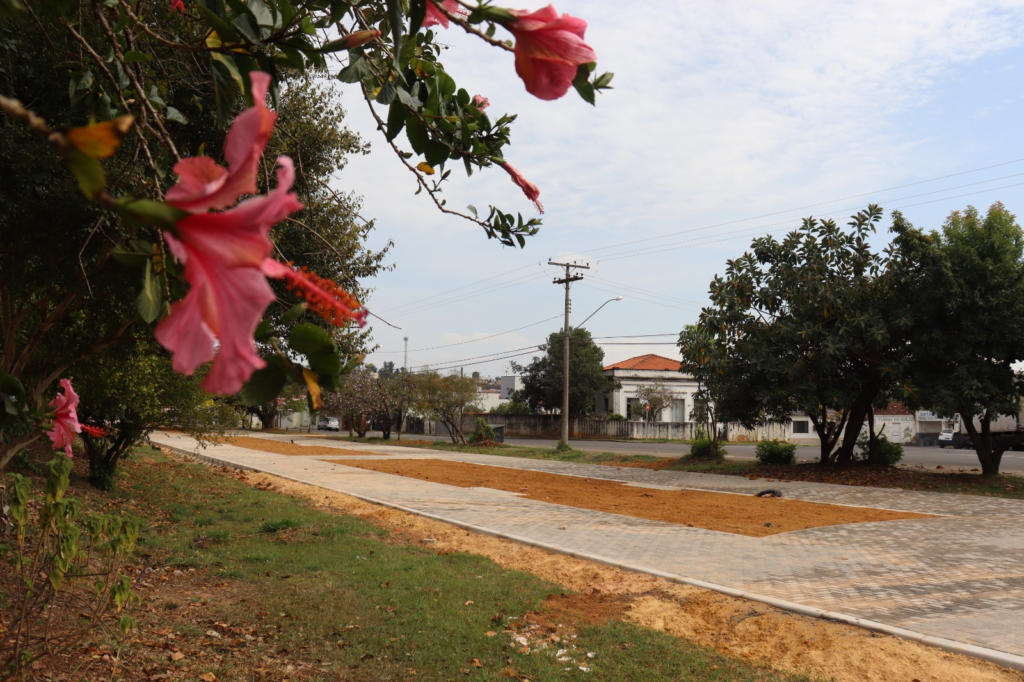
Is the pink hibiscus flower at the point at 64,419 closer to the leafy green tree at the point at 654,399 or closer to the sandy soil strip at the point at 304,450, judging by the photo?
the sandy soil strip at the point at 304,450

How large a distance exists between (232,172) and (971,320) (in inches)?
668

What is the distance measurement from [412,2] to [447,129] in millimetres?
581

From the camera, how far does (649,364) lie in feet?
166

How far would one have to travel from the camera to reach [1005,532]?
9398 millimetres

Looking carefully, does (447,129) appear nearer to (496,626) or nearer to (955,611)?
(496,626)

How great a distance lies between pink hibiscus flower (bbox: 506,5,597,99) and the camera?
1.13 m

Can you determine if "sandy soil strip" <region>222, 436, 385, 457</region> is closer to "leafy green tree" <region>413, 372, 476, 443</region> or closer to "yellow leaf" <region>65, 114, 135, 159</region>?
"leafy green tree" <region>413, 372, 476, 443</region>

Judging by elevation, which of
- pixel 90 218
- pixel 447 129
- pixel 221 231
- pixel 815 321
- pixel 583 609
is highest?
pixel 815 321

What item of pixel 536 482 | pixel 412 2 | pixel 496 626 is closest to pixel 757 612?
pixel 496 626

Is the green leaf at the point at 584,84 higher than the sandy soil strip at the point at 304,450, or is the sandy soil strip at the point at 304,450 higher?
the green leaf at the point at 584,84

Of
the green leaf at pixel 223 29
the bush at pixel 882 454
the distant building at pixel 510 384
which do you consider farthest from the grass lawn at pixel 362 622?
the distant building at pixel 510 384

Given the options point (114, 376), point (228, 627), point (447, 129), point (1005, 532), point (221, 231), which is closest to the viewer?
point (221, 231)

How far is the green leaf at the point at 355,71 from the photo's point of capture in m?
1.70

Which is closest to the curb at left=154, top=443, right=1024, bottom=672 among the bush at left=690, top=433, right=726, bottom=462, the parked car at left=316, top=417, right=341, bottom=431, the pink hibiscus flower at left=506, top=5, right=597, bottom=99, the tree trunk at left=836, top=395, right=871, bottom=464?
the pink hibiscus flower at left=506, top=5, right=597, bottom=99
